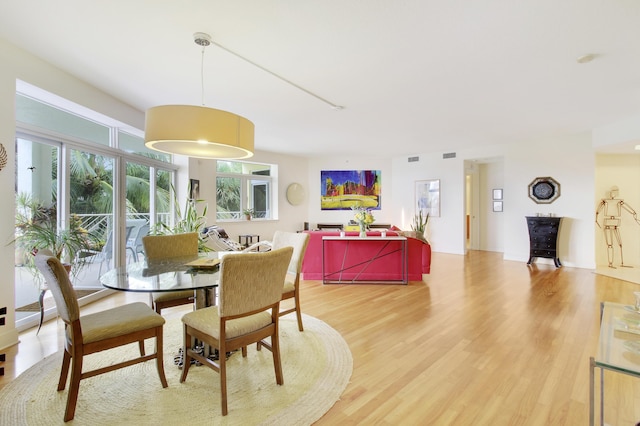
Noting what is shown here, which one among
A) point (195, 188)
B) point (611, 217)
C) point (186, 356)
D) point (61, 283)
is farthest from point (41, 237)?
point (611, 217)

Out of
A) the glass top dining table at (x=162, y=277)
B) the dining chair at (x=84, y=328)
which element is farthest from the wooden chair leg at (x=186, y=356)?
the glass top dining table at (x=162, y=277)

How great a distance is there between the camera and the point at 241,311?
5.93 feet

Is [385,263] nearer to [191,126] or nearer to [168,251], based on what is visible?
[168,251]

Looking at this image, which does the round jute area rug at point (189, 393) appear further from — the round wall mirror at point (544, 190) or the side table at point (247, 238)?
the round wall mirror at point (544, 190)

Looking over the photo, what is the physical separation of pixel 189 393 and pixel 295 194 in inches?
264

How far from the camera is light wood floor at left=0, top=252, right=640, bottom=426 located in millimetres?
1781

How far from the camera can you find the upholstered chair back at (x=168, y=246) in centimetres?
291

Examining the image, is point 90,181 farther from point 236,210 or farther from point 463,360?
point 463,360

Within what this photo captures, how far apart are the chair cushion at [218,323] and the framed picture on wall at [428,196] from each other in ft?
22.3

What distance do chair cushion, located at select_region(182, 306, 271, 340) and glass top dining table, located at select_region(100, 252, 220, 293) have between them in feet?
0.75

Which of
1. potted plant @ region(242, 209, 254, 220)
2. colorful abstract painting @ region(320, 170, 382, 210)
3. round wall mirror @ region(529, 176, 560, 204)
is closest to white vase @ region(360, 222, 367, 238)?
potted plant @ region(242, 209, 254, 220)

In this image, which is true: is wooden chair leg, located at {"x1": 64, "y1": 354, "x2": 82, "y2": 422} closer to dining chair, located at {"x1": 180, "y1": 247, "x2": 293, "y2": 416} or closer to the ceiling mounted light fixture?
dining chair, located at {"x1": 180, "y1": 247, "x2": 293, "y2": 416}

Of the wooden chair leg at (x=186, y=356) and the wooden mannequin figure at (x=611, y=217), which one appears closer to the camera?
the wooden chair leg at (x=186, y=356)

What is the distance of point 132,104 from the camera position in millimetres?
4227
